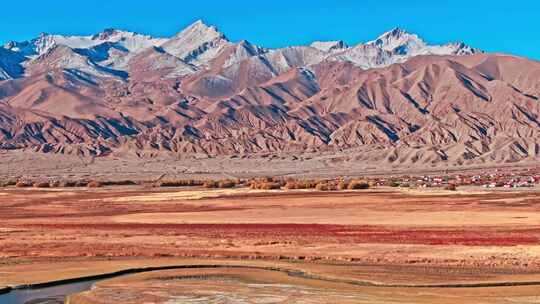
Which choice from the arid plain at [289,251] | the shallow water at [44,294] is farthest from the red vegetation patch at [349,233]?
the shallow water at [44,294]

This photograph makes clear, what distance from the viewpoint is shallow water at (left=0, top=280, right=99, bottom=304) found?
107 ft

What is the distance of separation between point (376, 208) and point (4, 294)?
53758 mm

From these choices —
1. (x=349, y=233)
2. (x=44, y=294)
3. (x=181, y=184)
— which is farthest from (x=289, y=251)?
(x=181, y=184)

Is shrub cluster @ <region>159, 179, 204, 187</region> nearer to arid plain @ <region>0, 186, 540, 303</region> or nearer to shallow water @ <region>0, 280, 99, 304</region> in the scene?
arid plain @ <region>0, 186, 540, 303</region>

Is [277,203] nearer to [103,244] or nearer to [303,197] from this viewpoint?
[303,197]

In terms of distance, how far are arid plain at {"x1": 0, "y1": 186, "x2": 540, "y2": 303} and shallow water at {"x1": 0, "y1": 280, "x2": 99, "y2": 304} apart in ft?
2.62

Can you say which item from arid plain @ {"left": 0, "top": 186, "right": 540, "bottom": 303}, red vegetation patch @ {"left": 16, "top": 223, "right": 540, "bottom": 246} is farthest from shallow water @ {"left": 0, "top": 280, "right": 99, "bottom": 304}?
red vegetation patch @ {"left": 16, "top": 223, "right": 540, "bottom": 246}

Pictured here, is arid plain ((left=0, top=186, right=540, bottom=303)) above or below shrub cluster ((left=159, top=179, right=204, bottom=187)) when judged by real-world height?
below

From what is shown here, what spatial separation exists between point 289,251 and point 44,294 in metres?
16.3

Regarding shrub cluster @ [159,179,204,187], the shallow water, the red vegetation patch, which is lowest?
the shallow water

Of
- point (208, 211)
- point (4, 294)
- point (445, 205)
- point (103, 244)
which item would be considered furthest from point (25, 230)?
point (445, 205)

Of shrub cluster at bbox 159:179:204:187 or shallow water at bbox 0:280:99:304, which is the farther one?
shrub cluster at bbox 159:179:204:187

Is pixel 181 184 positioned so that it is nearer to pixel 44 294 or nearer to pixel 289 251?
pixel 289 251

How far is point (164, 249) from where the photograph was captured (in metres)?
49.0
